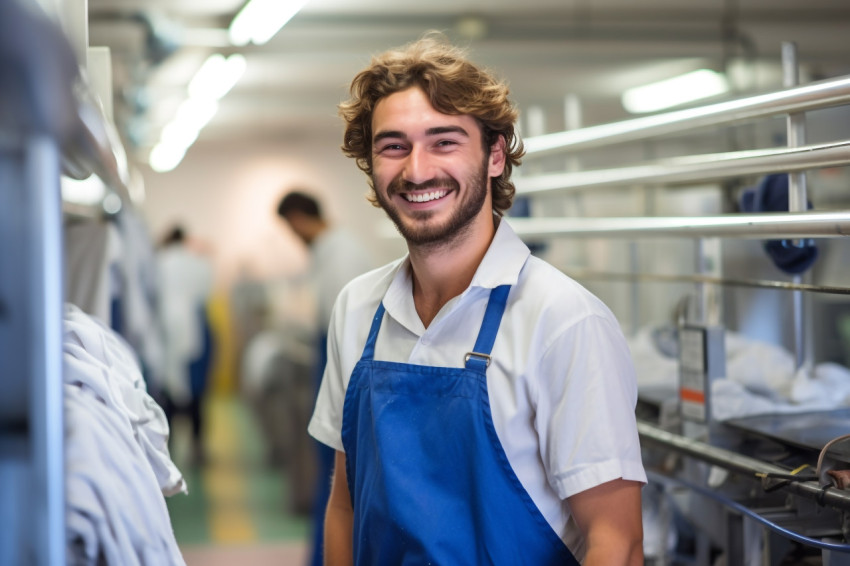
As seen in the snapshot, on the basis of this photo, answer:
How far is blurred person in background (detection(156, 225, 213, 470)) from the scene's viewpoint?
696cm

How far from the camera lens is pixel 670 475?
2174 mm

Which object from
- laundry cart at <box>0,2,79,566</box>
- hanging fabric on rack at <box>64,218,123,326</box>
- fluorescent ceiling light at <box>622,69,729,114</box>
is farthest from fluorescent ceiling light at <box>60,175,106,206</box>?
Answer: fluorescent ceiling light at <box>622,69,729,114</box>

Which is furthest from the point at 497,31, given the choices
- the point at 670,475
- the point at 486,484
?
the point at 486,484

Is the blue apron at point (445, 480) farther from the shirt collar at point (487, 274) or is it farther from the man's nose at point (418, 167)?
the man's nose at point (418, 167)

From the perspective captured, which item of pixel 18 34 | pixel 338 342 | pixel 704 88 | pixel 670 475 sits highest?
pixel 704 88

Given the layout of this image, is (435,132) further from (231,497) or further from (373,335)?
(231,497)

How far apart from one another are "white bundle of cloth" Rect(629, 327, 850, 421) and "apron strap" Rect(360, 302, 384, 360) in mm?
831

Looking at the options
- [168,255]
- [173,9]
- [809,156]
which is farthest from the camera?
[168,255]

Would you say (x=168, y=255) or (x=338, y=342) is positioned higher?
(x=168, y=255)

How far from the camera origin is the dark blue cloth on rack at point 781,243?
196 centimetres

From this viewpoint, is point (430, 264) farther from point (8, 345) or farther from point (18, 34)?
point (18, 34)

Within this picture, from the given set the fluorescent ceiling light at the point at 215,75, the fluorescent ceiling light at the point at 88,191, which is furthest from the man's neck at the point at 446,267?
the fluorescent ceiling light at the point at 215,75

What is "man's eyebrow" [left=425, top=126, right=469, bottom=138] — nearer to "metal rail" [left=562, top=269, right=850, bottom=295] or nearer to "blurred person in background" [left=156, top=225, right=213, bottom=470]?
"metal rail" [left=562, top=269, right=850, bottom=295]

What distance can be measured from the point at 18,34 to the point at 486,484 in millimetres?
1025
